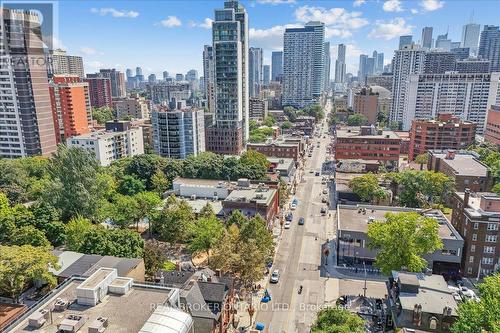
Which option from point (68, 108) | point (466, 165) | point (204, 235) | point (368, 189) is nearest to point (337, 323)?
point (204, 235)

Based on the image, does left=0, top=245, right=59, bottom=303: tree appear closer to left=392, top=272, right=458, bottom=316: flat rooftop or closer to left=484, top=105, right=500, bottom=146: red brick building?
left=392, top=272, right=458, bottom=316: flat rooftop

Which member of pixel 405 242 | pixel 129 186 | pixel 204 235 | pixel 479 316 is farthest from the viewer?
pixel 129 186

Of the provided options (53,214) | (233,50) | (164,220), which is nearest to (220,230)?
(164,220)

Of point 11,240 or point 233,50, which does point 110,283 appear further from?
point 233,50

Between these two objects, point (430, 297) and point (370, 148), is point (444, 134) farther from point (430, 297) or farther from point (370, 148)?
point (430, 297)

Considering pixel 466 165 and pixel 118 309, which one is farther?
pixel 466 165

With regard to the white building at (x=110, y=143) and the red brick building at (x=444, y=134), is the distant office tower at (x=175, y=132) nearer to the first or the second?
the white building at (x=110, y=143)

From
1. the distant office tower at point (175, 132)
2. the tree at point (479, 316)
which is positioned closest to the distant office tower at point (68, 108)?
the distant office tower at point (175, 132)
